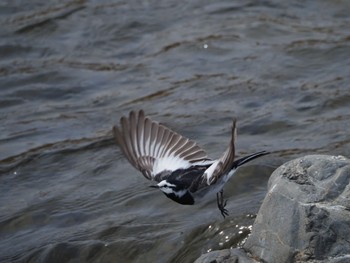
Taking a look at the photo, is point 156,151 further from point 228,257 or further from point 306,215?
point 306,215

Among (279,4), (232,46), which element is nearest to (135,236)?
(232,46)

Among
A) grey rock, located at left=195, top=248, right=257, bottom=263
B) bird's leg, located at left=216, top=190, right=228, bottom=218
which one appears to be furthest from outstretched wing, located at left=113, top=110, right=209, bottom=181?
grey rock, located at left=195, top=248, right=257, bottom=263

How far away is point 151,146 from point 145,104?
2.62 meters

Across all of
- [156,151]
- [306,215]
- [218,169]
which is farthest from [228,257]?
[156,151]

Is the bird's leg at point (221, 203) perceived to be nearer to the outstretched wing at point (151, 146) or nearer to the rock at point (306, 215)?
the outstretched wing at point (151, 146)

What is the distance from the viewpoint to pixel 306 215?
207 inches

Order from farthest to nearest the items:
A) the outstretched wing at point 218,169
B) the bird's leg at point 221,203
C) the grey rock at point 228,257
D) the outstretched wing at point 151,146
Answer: the outstretched wing at point 151,146, the bird's leg at point 221,203, the outstretched wing at point 218,169, the grey rock at point 228,257

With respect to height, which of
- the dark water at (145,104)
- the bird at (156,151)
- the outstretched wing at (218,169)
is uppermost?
the outstretched wing at (218,169)

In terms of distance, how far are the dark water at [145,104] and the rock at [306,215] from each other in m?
1.09

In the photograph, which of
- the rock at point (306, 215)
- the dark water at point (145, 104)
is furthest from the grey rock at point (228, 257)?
the dark water at point (145, 104)

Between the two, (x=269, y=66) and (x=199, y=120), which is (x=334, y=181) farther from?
(x=269, y=66)

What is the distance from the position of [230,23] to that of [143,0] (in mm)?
1527

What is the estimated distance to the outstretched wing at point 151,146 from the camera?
23.1 feet

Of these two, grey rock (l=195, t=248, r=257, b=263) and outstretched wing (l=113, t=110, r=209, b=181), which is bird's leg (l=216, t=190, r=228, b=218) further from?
grey rock (l=195, t=248, r=257, b=263)
